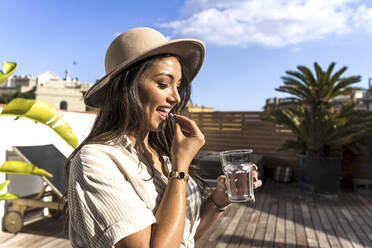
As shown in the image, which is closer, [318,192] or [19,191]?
[19,191]

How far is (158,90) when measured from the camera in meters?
1.10

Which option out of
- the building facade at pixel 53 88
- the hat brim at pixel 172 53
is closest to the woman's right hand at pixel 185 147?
the hat brim at pixel 172 53

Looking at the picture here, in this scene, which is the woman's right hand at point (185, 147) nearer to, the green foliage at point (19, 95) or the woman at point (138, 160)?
the woman at point (138, 160)

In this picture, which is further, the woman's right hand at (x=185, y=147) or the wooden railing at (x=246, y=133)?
the wooden railing at (x=246, y=133)

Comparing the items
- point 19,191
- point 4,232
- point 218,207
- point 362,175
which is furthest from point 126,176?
point 362,175

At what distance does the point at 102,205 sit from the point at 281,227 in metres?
3.80

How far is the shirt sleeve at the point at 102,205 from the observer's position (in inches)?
32.8

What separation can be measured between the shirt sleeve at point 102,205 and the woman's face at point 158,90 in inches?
11.8

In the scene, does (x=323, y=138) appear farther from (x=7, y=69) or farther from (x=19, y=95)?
(x=19, y=95)

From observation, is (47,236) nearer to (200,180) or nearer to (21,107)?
(21,107)

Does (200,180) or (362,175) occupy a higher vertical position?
(200,180)

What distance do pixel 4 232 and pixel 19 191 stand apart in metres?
0.60

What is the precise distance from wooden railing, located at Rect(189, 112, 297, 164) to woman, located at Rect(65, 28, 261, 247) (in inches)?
268

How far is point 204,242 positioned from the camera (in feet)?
11.1
